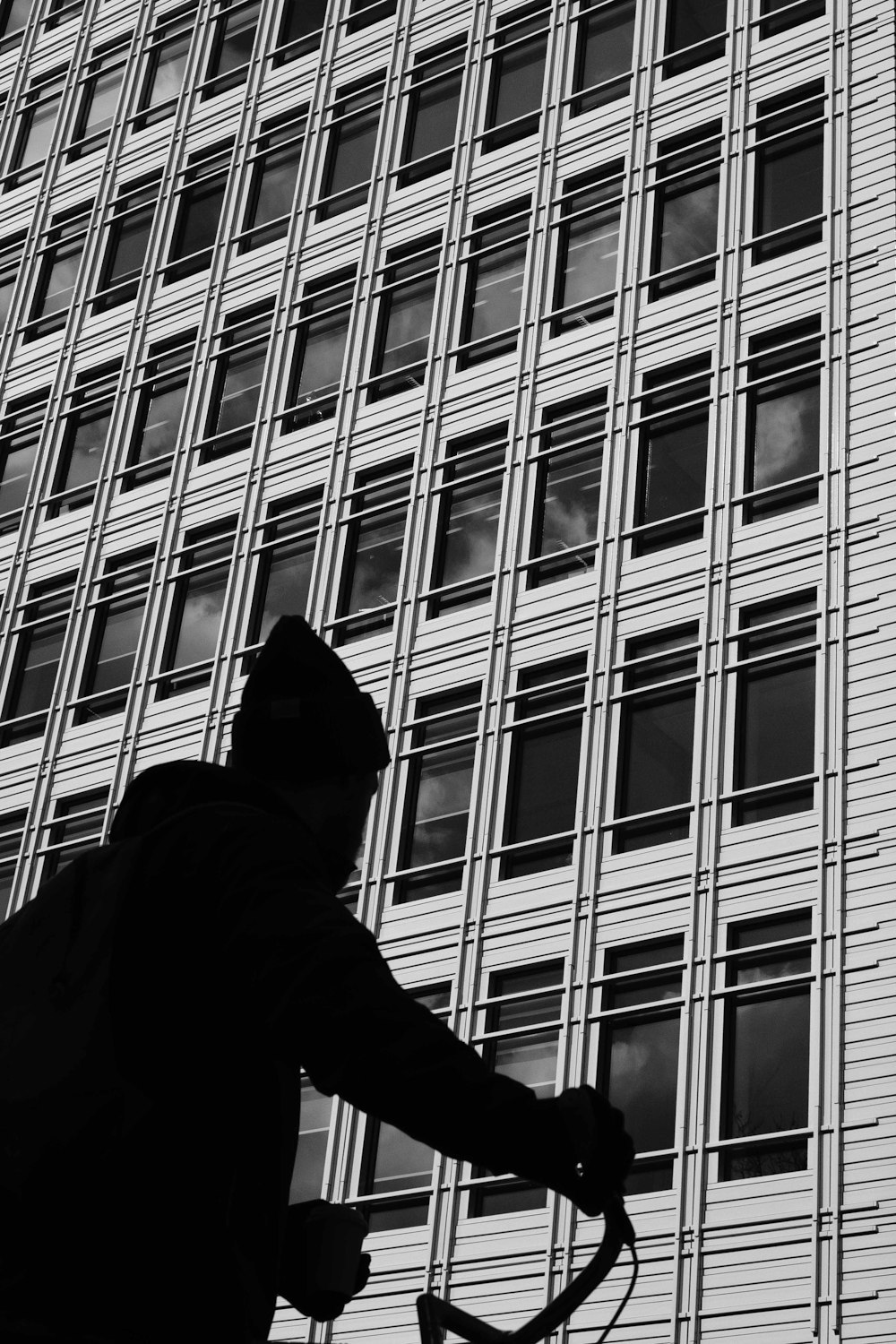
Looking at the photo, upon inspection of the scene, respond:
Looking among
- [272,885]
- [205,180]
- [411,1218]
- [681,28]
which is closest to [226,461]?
[205,180]

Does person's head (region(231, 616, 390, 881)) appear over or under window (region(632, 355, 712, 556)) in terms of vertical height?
under

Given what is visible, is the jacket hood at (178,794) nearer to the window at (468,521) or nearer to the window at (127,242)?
the window at (468,521)


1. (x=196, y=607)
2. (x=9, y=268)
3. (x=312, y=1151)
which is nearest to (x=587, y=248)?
(x=196, y=607)

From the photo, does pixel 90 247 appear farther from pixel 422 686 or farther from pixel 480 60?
pixel 422 686

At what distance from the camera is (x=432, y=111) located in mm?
36094

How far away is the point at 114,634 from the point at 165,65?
1396cm

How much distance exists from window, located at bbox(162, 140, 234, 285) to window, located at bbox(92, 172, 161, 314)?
0.70 metres

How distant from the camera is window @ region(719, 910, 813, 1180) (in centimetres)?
2256

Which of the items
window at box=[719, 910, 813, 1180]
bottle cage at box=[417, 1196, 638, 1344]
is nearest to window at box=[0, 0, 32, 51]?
window at box=[719, 910, 813, 1180]

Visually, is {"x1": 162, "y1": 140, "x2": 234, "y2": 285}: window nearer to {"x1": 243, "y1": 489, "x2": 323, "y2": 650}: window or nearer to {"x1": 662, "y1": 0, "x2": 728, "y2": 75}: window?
{"x1": 243, "y1": 489, "x2": 323, "y2": 650}: window

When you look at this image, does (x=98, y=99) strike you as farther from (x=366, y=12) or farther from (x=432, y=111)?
(x=432, y=111)

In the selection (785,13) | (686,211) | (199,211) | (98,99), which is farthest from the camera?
(98,99)

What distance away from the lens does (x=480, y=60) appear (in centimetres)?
3547

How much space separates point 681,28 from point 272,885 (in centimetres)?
3263
